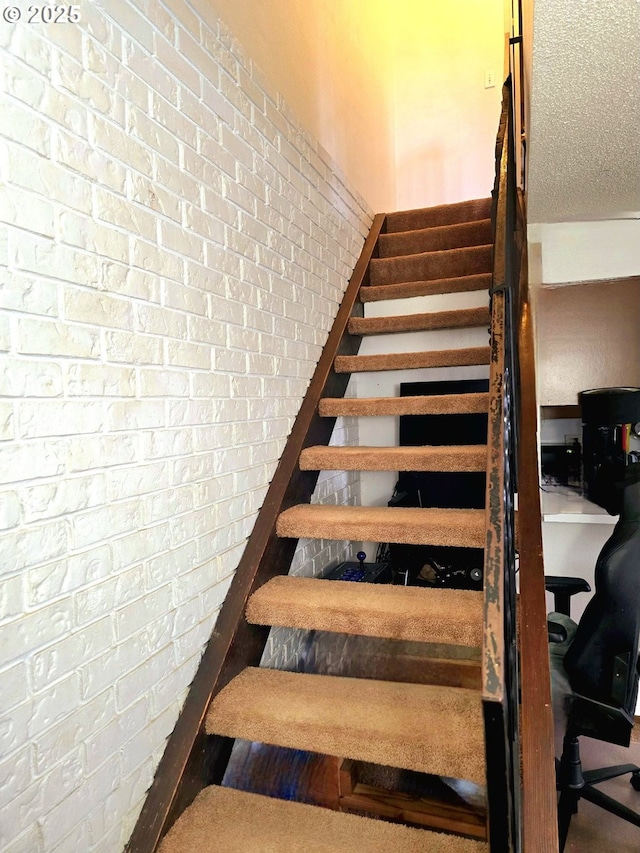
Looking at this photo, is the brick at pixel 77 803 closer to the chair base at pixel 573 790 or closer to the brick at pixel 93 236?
the brick at pixel 93 236

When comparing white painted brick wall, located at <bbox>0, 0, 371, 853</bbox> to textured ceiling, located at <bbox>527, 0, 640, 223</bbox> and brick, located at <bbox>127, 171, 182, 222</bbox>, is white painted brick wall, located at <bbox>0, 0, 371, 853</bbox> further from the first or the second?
textured ceiling, located at <bbox>527, 0, 640, 223</bbox>

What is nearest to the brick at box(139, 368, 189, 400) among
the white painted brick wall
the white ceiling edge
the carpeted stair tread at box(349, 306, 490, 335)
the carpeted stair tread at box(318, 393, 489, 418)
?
the white painted brick wall

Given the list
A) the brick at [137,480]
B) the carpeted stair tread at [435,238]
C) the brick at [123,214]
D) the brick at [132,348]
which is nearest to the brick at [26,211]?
the brick at [123,214]

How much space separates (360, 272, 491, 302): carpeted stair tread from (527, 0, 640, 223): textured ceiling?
49 centimetres

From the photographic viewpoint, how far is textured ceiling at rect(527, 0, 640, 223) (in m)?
1.11

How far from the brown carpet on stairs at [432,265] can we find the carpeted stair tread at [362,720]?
214 centimetres

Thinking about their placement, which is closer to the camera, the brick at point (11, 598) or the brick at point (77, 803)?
the brick at point (11, 598)

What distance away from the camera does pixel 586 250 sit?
2.35 m

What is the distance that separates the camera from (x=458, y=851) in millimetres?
1195

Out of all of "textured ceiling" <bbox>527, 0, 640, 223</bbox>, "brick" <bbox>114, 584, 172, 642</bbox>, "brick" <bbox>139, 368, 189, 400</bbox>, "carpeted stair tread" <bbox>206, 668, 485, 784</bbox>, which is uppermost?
"textured ceiling" <bbox>527, 0, 640, 223</bbox>

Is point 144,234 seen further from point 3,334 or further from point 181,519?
point 181,519

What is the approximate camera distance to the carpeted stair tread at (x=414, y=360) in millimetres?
2363

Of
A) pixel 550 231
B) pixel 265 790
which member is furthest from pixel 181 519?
pixel 550 231

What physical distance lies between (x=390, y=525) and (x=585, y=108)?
131 centimetres
